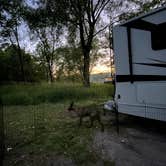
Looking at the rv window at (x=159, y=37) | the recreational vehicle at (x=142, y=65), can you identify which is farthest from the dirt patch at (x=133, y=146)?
the rv window at (x=159, y=37)

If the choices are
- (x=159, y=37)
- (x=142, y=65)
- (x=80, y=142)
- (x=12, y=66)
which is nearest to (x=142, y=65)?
(x=142, y=65)

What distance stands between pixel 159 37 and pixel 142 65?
0.72 meters

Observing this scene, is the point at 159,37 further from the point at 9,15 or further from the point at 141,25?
the point at 9,15

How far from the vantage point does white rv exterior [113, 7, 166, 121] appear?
459cm

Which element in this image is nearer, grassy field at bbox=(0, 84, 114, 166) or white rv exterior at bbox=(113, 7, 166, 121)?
grassy field at bbox=(0, 84, 114, 166)

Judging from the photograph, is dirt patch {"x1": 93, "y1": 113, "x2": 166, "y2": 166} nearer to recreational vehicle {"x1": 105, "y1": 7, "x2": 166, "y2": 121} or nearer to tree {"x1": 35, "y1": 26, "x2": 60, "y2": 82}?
recreational vehicle {"x1": 105, "y1": 7, "x2": 166, "y2": 121}

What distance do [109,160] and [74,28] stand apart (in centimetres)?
1337

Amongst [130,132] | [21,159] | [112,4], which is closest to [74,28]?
[112,4]

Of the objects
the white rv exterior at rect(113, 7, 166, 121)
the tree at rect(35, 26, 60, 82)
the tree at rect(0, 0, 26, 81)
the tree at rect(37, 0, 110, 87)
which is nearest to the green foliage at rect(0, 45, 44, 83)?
the tree at rect(35, 26, 60, 82)

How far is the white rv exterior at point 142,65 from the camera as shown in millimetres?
4586

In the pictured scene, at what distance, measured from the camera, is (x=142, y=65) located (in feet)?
16.3

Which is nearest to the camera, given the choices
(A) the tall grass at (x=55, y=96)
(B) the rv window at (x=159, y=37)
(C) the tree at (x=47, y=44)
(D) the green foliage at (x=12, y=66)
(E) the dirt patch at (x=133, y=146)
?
(E) the dirt patch at (x=133, y=146)

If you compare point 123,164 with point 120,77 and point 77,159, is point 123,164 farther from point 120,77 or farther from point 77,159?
point 120,77

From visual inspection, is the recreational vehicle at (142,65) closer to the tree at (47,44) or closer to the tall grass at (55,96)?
the tall grass at (55,96)
